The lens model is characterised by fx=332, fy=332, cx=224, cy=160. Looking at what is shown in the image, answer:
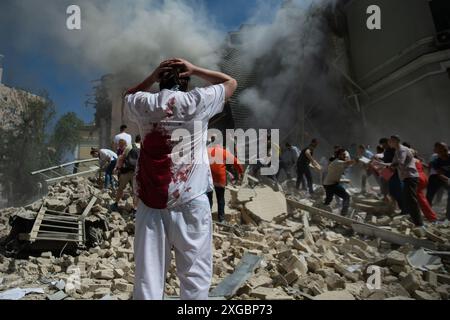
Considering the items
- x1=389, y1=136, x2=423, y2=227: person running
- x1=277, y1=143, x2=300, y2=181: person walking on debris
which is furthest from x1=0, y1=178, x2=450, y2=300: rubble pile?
x1=277, y1=143, x2=300, y2=181: person walking on debris

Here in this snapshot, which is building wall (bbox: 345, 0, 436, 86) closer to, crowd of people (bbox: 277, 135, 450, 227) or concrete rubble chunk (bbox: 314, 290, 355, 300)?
crowd of people (bbox: 277, 135, 450, 227)

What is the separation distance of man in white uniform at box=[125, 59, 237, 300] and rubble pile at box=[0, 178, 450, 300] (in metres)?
1.44

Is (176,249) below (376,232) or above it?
above

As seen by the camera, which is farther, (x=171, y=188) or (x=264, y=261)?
(x=264, y=261)

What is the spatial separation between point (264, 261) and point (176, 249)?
7.96 feet

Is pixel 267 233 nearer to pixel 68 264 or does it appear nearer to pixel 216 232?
pixel 216 232

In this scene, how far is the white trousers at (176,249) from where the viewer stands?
1635 millimetres

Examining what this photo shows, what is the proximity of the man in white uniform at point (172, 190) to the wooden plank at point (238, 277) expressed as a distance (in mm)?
1433

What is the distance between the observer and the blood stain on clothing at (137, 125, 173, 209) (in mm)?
1682

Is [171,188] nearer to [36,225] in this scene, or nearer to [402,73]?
[36,225]

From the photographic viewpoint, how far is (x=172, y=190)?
1.68m

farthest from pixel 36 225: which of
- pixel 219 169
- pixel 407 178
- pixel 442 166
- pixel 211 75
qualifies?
pixel 442 166

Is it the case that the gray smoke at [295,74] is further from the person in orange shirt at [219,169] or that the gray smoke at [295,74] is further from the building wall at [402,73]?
the person in orange shirt at [219,169]
